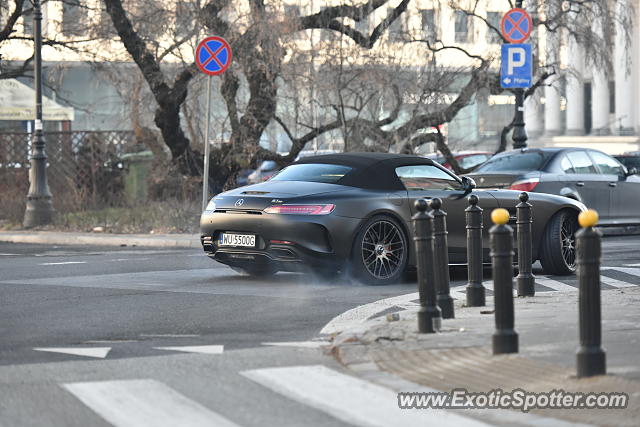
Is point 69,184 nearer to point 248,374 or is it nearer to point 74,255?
point 74,255

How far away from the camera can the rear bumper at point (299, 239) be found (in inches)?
527

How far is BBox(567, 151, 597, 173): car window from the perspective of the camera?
21.5 m

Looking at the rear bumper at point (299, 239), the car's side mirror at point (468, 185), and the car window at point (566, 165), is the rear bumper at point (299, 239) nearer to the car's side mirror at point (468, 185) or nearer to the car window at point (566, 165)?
the car's side mirror at point (468, 185)

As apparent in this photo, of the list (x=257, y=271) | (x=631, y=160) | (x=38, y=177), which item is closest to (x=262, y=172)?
(x=631, y=160)

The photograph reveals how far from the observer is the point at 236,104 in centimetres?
2692

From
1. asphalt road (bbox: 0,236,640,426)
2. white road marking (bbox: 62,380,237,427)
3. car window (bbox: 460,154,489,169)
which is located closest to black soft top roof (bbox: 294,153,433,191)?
asphalt road (bbox: 0,236,640,426)

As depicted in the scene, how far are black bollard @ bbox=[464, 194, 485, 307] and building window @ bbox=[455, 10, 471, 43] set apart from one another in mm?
19090

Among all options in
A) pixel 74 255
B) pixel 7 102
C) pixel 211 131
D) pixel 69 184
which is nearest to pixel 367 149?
pixel 211 131

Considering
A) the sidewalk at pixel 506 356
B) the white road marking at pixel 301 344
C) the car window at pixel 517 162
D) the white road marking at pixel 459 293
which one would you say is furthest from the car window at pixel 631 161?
the white road marking at pixel 301 344

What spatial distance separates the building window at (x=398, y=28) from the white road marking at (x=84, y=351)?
18773mm

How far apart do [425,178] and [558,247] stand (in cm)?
171

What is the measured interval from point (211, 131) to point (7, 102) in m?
12.8

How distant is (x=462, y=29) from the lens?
3039 centimetres

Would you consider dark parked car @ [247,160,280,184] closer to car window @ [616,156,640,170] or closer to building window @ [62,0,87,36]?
building window @ [62,0,87,36]
